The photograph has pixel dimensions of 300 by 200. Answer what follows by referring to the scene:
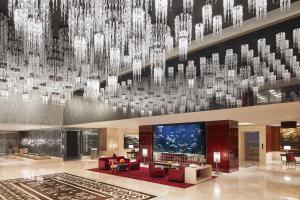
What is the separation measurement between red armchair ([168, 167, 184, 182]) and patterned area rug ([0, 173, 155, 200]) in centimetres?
274

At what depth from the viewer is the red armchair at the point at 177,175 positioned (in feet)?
40.8

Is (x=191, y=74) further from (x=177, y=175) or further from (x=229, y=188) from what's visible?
(x=229, y=188)

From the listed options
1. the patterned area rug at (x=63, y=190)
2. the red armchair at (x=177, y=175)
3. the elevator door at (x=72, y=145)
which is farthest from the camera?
the elevator door at (x=72, y=145)

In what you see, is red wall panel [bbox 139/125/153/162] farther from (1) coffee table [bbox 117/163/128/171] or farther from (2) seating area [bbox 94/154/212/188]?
(1) coffee table [bbox 117/163/128/171]

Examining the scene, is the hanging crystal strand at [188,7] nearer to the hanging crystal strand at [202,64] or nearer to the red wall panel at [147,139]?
the hanging crystal strand at [202,64]

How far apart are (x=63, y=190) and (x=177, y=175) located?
4864mm

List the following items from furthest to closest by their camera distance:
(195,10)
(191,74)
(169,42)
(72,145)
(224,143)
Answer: (72,145)
(224,143)
(191,74)
(169,42)
(195,10)

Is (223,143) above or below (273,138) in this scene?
above

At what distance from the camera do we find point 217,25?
8.46 m

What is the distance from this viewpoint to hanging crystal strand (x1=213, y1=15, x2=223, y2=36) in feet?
25.8

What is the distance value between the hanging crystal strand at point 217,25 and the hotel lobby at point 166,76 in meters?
0.04

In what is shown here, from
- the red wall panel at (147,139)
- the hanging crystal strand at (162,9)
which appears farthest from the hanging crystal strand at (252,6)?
the red wall panel at (147,139)

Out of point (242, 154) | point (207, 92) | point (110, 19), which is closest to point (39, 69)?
point (110, 19)

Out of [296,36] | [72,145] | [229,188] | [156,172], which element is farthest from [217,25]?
[72,145]
